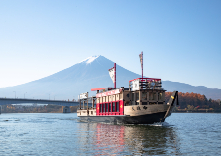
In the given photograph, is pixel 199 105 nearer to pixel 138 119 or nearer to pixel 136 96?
pixel 136 96

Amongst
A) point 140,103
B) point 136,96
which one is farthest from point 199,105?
point 140,103

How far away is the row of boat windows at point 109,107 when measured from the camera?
46.3 m

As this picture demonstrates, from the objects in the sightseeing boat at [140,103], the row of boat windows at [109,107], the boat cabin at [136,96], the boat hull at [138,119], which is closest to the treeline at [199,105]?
the row of boat windows at [109,107]

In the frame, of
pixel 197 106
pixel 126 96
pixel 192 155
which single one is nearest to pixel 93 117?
pixel 126 96

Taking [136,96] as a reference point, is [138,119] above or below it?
below

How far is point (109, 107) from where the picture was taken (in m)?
49.6

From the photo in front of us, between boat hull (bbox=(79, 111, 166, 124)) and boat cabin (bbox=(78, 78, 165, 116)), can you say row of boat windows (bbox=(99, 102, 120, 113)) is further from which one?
boat hull (bbox=(79, 111, 166, 124))

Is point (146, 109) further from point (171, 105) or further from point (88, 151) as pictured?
point (88, 151)

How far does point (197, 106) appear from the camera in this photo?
190 meters

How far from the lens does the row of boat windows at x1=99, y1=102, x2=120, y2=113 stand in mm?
46281

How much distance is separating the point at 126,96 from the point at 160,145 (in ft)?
69.4

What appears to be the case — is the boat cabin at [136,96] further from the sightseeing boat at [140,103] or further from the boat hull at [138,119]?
the boat hull at [138,119]

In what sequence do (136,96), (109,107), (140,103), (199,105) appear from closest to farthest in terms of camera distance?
1. (140,103)
2. (136,96)
3. (109,107)
4. (199,105)

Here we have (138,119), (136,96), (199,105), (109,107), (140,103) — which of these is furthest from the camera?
(199,105)
